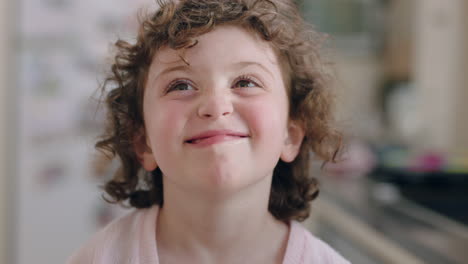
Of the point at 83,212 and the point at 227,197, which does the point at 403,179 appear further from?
the point at 83,212

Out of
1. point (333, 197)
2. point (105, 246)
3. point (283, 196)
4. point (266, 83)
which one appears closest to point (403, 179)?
point (333, 197)

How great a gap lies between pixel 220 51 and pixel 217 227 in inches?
10.2

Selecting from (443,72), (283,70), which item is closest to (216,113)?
(283,70)

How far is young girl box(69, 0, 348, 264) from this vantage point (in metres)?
0.67

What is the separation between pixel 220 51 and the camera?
2.24 feet

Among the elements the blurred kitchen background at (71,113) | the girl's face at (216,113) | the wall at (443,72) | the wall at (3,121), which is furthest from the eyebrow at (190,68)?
the wall at (443,72)

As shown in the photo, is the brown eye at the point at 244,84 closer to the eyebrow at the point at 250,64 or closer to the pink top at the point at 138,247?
the eyebrow at the point at 250,64

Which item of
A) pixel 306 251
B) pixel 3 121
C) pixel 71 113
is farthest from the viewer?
pixel 71 113

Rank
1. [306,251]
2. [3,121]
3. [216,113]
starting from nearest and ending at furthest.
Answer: [216,113] < [306,251] < [3,121]

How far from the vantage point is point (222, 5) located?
2.39ft

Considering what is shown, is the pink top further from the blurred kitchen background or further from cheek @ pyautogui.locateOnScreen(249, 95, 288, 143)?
the blurred kitchen background

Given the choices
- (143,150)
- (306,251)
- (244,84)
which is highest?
(244,84)

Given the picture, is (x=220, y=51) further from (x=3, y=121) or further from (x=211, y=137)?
(x=3, y=121)

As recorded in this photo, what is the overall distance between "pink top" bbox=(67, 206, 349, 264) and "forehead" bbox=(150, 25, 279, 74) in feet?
0.82
